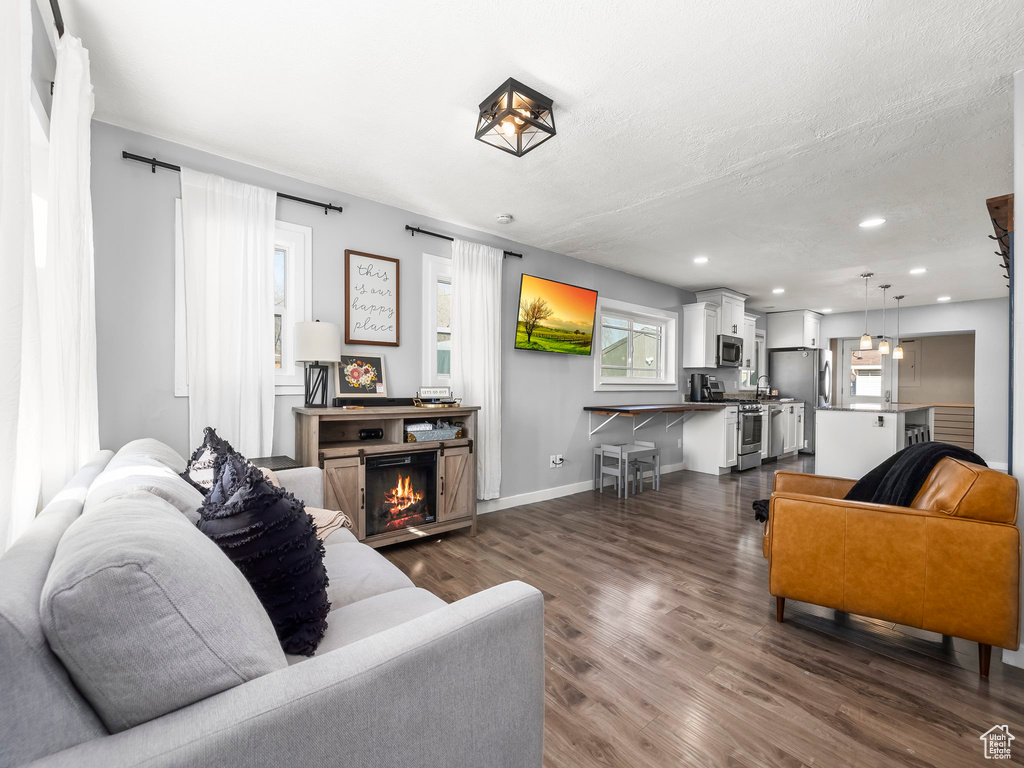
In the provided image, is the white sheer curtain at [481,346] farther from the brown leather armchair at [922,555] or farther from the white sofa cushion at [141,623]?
the white sofa cushion at [141,623]

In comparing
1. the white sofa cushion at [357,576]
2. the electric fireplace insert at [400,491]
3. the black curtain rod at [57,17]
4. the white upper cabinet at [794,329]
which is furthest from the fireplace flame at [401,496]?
the white upper cabinet at [794,329]

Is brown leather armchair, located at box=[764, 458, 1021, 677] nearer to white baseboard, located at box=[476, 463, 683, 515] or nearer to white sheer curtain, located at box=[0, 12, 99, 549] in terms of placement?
white baseboard, located at box=[476, 463, 683, 515]

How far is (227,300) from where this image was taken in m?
2.70

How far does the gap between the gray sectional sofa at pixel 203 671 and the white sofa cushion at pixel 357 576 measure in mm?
429

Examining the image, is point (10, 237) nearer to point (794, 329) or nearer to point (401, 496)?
point (401, 496)

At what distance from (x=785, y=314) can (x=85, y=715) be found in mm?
8883

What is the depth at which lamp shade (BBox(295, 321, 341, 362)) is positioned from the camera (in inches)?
108

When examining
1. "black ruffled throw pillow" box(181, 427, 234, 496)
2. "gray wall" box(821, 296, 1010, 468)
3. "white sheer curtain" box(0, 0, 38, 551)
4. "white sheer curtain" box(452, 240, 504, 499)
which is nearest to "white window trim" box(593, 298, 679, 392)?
"white sheer curtain" box(452, 240, 504, 499)

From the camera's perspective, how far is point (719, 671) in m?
1.80

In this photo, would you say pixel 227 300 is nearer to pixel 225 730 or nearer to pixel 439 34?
pixel 439 34

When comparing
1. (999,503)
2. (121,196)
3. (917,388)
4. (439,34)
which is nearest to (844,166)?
(999,503)

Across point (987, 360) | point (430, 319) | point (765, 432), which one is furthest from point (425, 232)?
point (987, 360)

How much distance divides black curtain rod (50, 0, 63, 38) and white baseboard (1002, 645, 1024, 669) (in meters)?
4.41

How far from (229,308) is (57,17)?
1375 mm
